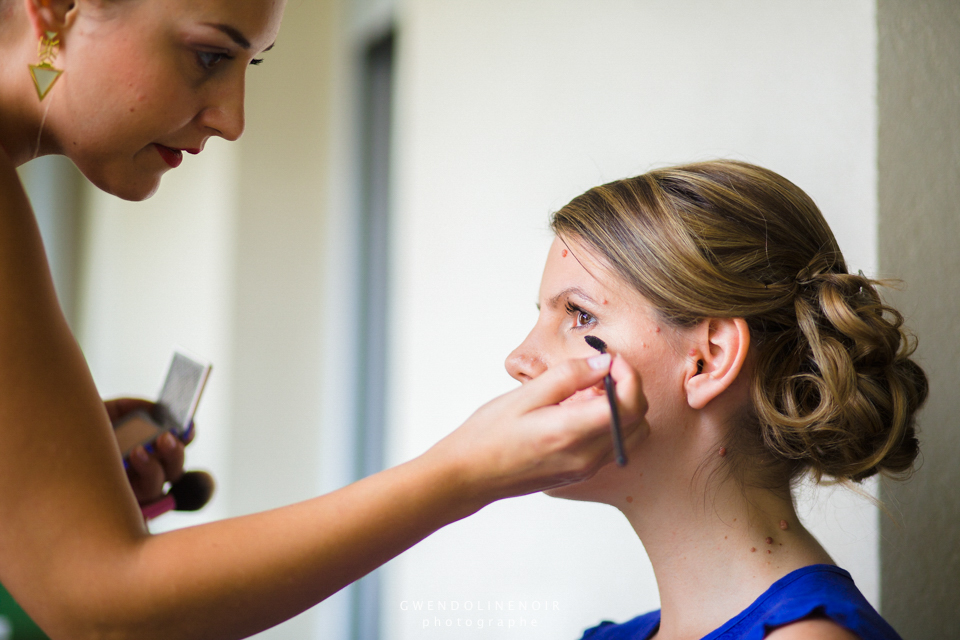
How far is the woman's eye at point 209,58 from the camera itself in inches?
28.1

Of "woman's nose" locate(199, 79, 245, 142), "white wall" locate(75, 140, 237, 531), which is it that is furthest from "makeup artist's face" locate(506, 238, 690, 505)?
"white wall" locate(75, 140, 237, 531)

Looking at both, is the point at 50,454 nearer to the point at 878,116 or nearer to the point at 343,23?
the point at 878,116

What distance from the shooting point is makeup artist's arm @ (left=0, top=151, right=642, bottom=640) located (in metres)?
0.55

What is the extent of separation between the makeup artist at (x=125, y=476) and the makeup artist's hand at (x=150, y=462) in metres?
0.50

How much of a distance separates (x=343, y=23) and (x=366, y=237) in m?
0.73

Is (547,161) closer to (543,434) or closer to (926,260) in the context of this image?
(926,260)

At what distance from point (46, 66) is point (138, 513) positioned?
0.44 meters

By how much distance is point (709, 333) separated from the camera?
0.90 m

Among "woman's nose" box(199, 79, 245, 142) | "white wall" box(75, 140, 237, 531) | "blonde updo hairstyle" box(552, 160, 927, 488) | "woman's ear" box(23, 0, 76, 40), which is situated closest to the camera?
"woman's ear" box(23, 0, 76, 40)

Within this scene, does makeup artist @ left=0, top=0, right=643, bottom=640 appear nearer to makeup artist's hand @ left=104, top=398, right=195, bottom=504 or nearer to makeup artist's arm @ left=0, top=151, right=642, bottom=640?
makeup artist's arm @ left=0, top=151, right=642, bottom=640

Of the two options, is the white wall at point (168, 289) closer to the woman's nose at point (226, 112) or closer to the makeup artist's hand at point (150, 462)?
the makeup artist's hand at point (150, 462)

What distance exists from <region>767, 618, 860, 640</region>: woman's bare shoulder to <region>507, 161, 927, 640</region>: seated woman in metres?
0.07

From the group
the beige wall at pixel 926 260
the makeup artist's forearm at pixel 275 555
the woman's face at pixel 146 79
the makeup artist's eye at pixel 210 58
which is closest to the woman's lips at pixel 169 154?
the woman's face at pixel 146 79

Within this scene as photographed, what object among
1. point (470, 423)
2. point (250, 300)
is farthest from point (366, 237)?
point (470, 423)
